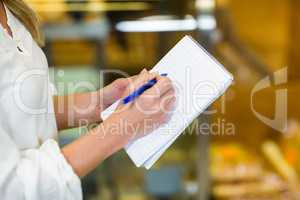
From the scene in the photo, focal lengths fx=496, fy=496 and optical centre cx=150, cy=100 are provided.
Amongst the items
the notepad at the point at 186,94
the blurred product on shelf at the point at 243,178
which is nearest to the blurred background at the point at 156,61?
the blurred product on shelf at the point at 243,178

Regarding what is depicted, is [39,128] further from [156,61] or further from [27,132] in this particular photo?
[156,61]

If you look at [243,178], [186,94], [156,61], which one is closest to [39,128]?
[186,94]

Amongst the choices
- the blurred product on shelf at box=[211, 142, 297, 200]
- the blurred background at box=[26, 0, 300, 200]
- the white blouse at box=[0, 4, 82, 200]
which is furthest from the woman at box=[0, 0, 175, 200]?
the blurred product on shelf at box=[211, 142, 297, 200]

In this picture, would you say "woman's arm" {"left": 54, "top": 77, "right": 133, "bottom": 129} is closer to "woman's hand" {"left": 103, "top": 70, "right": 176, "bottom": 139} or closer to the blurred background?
"woman's hand" {"left": 103, "top": 70, "right": 176, "bottom": 139}

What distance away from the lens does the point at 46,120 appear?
81 centimetres

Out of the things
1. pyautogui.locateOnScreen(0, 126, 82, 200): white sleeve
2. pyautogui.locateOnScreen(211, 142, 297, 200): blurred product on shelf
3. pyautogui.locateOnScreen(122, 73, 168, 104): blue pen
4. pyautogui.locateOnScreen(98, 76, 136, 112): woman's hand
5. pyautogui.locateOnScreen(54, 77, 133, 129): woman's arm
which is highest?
pyautogui.locateOnScreen(122, 73, 168, 104): blue pen

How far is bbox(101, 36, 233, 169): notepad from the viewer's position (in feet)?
2.52

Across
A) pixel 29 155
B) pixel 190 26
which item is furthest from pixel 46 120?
pixel 190 26

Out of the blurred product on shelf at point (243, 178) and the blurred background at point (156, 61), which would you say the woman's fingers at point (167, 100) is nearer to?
the blurred background at point (156, 61)

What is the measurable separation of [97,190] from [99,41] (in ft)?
1.93

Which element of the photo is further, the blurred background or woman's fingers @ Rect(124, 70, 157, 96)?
the blurred background

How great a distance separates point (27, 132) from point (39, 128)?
4cm

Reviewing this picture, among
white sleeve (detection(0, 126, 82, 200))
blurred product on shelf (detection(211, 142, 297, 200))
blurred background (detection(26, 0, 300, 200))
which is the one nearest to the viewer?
white sleeve (detection(0, 126, 82, 200))

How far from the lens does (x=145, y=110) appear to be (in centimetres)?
73
